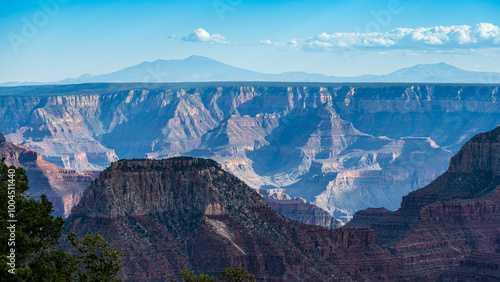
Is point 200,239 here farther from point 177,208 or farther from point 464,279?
point 464,279

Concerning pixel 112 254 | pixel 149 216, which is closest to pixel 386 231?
pixel 149 216

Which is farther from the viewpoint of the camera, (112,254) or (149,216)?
(149,216)

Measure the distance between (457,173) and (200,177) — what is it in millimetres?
61813

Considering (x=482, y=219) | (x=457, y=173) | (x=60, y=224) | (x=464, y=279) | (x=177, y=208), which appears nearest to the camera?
(x=60, y=224)

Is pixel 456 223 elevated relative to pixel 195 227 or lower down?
lower down

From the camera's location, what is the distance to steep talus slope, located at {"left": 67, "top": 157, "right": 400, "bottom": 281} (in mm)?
135625

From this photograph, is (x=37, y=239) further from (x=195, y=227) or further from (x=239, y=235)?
(x=239, y=235)

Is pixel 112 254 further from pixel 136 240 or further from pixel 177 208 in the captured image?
pixel 177 208

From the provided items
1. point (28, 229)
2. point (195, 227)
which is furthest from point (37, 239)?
point (195, 227)

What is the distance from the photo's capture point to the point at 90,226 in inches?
5330

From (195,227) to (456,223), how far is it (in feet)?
→ 166

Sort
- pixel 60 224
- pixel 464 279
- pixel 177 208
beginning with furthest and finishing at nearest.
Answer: pixel 464 279 < pixel 177 208 < pixel 60 224

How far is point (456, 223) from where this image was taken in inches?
6959

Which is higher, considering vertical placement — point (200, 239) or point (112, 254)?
point (112, 254)
